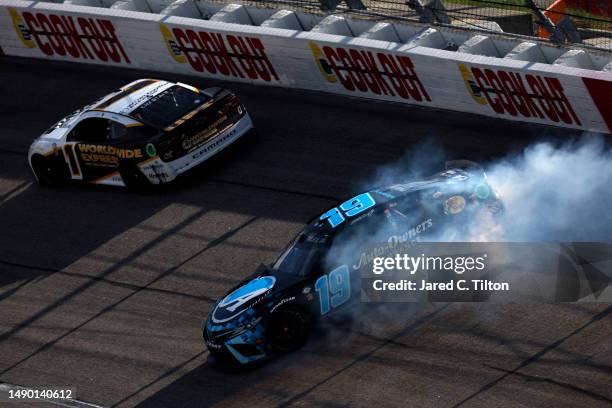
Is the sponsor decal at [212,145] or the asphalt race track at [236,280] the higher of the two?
the sponsor decal at [212,145]

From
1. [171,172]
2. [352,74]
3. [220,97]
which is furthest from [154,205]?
[352,74]

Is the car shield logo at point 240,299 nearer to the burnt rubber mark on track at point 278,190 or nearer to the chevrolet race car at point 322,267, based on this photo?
the chevrolet race car at point 322,267

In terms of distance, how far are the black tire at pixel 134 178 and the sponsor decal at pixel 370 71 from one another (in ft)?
13.9

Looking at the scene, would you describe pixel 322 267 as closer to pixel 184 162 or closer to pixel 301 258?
pixel 301 258

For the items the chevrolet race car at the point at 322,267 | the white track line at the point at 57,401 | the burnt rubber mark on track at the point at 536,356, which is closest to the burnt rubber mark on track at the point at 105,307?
the white track line at the point at 57,401

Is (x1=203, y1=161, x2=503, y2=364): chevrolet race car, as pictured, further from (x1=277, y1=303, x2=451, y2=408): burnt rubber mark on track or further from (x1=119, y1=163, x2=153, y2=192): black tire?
(x1=119, y1=163, x2=153, y2=192): black tire

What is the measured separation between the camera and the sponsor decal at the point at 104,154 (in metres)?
17.0

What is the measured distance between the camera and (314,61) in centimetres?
1947

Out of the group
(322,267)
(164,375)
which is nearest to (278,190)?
(322,267)

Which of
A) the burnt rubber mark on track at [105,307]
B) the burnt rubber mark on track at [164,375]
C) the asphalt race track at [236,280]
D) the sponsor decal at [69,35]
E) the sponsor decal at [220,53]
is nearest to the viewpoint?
the asphalt race track at [236,280]

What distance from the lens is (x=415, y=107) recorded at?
1858 cm

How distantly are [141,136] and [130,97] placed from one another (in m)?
1.03

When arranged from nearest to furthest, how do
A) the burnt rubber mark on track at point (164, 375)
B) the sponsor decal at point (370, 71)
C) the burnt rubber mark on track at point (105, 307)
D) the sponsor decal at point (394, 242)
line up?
the burnt rubber mark on track at point (164, 375)
the sponsor decal at point (394, 242)
the burnt rubber mark on track at point (105, 307)
the sponsor decal at point (370, 71)

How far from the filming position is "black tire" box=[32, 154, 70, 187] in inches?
707
